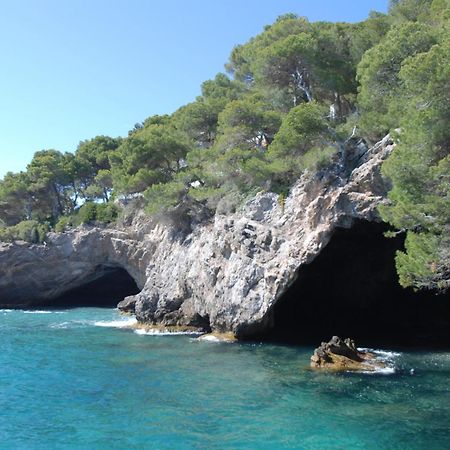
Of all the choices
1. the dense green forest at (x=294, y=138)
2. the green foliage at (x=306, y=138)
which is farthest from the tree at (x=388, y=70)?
the green foliage at (x=306, y=138)

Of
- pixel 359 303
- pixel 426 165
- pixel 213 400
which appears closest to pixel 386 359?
pixel 213 400

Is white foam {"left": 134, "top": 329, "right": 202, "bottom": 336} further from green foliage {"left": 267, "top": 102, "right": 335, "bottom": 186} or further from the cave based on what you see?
green foliage {"left": 267, "top": 102, "right": 335, "bottom": 186}

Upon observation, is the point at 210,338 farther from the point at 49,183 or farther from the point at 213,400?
the point at 49,183

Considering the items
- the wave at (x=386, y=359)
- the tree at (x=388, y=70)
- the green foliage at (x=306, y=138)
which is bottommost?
the wave at (x=386, y=359)

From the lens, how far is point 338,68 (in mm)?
25594

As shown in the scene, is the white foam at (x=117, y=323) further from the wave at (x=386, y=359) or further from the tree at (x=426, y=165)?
the tree at (x=426, y=165)

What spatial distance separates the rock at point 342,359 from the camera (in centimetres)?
1631

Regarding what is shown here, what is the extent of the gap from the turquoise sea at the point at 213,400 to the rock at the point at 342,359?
67 cm

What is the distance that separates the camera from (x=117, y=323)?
29.4m

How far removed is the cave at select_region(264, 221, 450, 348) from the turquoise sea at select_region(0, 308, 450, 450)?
4.08m

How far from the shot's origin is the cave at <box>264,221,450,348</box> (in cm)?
2305

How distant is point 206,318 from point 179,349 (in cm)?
549

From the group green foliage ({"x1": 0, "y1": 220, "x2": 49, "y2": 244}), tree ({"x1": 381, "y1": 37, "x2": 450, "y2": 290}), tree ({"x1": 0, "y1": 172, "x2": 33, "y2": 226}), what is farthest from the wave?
tree ({"x1": 0, "y1": 172, "x2": 33, "y2": 226})

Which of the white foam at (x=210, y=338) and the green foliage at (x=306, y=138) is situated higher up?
the green foliage at (x=306, y=138)
